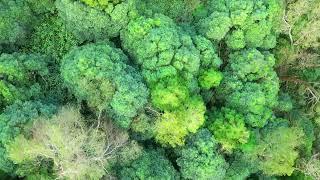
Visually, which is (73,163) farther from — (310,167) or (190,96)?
(310,167)

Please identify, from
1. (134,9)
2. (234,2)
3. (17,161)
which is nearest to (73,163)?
(17,161)

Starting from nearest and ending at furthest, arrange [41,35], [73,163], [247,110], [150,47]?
[73,163]
[150,47]
[247,110]
[41,35]

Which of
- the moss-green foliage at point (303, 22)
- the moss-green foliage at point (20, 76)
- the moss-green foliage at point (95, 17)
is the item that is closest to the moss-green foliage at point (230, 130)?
the moss-green foliage at point (303, 22)

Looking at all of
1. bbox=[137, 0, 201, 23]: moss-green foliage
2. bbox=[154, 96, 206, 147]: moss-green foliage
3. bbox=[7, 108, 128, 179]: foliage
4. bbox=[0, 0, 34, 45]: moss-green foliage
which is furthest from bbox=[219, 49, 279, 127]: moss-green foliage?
bbox=[0, 0, 34, 45]: moss-green foliage

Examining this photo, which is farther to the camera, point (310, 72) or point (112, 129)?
point (310, 72)

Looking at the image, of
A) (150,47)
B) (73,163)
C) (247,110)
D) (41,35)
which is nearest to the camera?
(73,163)

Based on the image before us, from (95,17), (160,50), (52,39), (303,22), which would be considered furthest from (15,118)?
(303,22)

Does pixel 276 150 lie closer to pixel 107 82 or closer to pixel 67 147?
pixel 107 82
